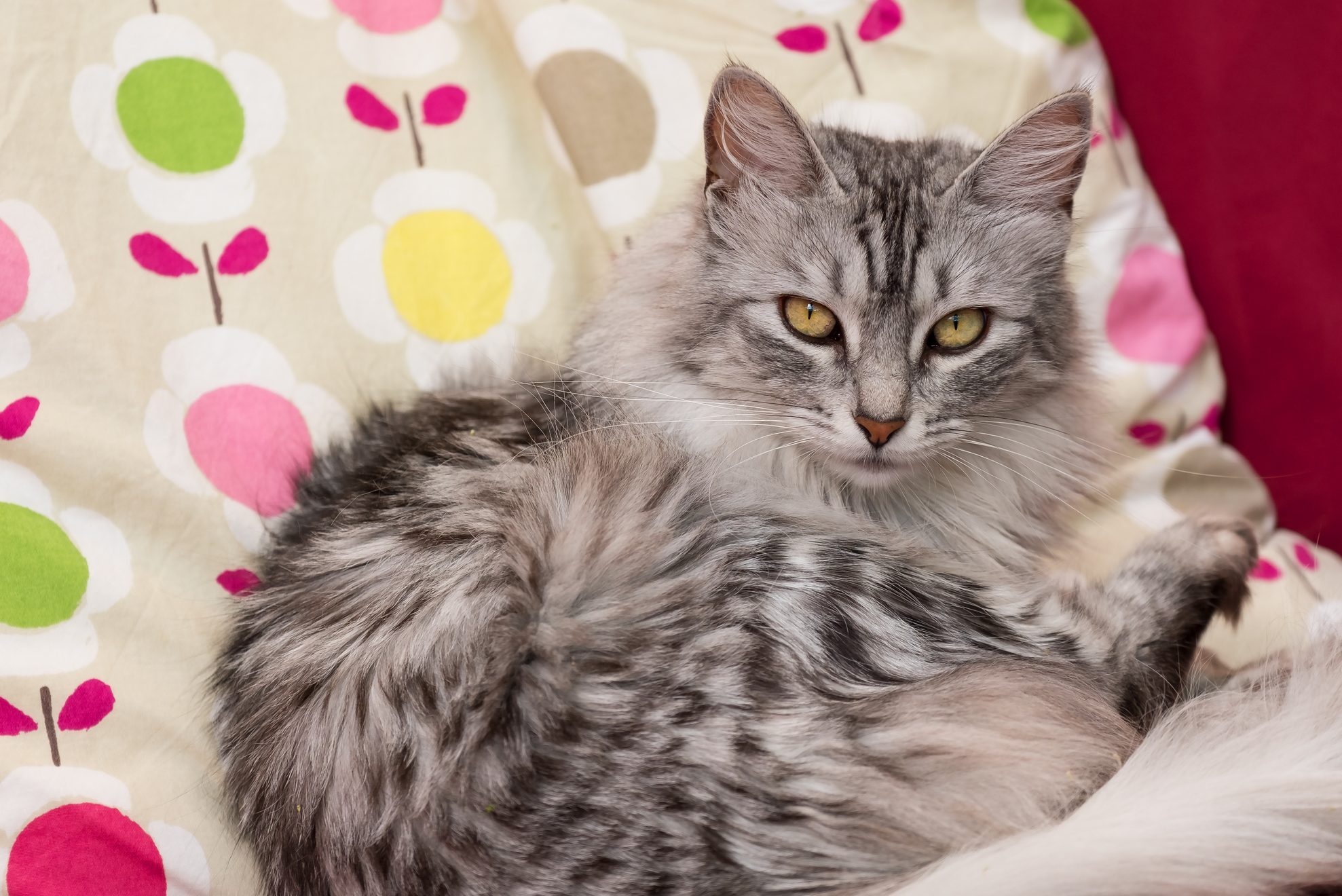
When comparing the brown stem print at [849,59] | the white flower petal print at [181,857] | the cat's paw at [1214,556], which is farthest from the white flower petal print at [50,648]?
the brown stem print at [849,59]

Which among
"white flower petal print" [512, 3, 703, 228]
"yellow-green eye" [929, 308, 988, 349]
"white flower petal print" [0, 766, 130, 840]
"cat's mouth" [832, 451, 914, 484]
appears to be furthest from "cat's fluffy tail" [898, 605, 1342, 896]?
"white flower petal print" [512, 3, 703, 228]

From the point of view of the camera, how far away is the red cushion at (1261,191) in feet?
6.48

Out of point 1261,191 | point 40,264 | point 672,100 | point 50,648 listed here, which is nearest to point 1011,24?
point 1261,191

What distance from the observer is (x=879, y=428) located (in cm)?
136

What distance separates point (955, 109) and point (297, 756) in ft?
5.93

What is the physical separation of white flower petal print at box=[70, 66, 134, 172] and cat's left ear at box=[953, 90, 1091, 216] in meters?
1.37

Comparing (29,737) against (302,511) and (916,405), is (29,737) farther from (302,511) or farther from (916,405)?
(916,405)

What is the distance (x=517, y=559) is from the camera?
1.25 metres

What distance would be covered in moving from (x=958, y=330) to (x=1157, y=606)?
1.55 ft

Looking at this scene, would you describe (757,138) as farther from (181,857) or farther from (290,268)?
(181,857)

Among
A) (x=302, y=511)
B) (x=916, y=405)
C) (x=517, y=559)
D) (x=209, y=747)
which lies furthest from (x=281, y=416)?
(x=916, y=405)

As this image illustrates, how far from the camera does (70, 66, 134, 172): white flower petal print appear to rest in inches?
67.8

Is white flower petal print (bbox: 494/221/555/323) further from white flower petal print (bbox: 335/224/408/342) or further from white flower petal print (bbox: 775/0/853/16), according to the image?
white flower petal print (bbox: 775/0/853/16)

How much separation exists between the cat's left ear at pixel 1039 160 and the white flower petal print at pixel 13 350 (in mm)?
1413
